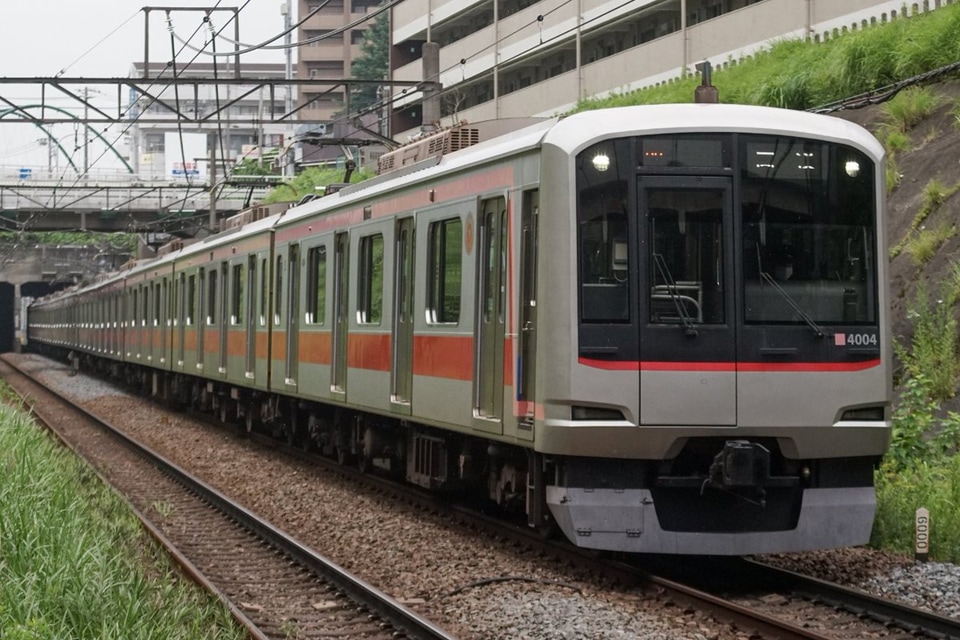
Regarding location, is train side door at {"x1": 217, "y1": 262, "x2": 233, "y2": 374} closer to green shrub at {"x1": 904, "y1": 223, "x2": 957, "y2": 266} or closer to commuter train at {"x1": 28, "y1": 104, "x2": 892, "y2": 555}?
green shrub at {"x1": 904, "y1": 223, "x2": 957, "y2": 266}

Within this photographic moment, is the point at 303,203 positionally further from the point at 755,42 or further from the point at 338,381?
the point at 755,42

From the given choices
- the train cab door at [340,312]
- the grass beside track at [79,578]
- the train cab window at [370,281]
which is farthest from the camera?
the train cab door at [340,312]

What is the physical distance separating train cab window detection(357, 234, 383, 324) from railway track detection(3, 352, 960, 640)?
10.7 ft

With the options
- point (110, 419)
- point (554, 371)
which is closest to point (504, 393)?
point (554, 371)

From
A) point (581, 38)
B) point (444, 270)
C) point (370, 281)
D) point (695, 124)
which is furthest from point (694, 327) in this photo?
point (581, 38)

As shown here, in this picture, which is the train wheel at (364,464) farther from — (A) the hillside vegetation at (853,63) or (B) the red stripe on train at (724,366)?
(A) the hillside vegetation at (853,63)

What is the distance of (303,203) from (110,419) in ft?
30.7

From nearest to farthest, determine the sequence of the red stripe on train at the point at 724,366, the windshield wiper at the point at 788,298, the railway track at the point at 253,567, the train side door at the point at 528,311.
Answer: the railway track at the point at 253,567, the red stripe on train at the point at 724,366, the windshield wiper at the point at 788,298, the train side door at the point at 528,311

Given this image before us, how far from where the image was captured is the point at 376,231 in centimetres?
1284

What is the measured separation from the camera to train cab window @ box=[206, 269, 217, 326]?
21500 millimetres

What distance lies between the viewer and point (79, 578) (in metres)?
7.39

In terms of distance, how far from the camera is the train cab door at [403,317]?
39.0 feet

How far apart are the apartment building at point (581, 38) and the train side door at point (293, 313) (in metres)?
4.73

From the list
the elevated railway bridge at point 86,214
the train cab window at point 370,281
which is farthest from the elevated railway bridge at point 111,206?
the train cab window at point 370,281
